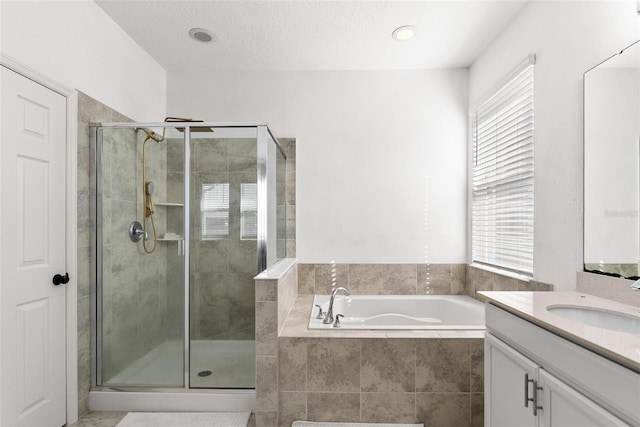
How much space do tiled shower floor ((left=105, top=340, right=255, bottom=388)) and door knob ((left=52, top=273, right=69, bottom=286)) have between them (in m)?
0.69

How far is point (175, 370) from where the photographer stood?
218 centimetres

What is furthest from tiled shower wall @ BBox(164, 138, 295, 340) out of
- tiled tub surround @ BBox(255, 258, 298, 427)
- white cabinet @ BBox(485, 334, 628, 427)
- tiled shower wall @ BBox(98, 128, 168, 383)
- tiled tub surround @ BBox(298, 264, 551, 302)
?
white cabinet @ BBox(485, 334, 628, 427)

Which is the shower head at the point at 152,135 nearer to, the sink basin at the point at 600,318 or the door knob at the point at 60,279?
the door knob at the point at 60,279

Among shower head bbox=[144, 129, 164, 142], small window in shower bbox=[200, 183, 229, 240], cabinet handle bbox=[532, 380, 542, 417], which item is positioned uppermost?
shower head bbox=[144, 129, 164, 142]

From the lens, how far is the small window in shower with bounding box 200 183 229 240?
7.34 ft

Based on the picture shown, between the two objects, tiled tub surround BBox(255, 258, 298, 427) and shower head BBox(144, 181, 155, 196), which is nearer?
tiled tub surround BBox(255, 258, 298, 427)

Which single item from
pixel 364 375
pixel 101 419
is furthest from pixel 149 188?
pixel 364 375

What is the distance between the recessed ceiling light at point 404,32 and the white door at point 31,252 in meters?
2.18

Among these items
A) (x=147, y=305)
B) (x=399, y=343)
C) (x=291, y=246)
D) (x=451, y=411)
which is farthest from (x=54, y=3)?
(x=451, y=411)

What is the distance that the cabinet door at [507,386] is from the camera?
1200 mm

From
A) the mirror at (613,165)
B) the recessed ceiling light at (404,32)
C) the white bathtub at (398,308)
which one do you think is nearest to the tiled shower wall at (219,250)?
the white bathtub at (398,308)

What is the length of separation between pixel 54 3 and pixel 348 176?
2234 millimetres

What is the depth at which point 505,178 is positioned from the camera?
8.02ft

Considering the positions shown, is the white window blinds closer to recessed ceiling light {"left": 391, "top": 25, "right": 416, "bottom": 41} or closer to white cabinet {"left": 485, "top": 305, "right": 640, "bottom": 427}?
recessed ceiling light {"left": 391, "top": 25, "right": 416, "bottom": 41}
